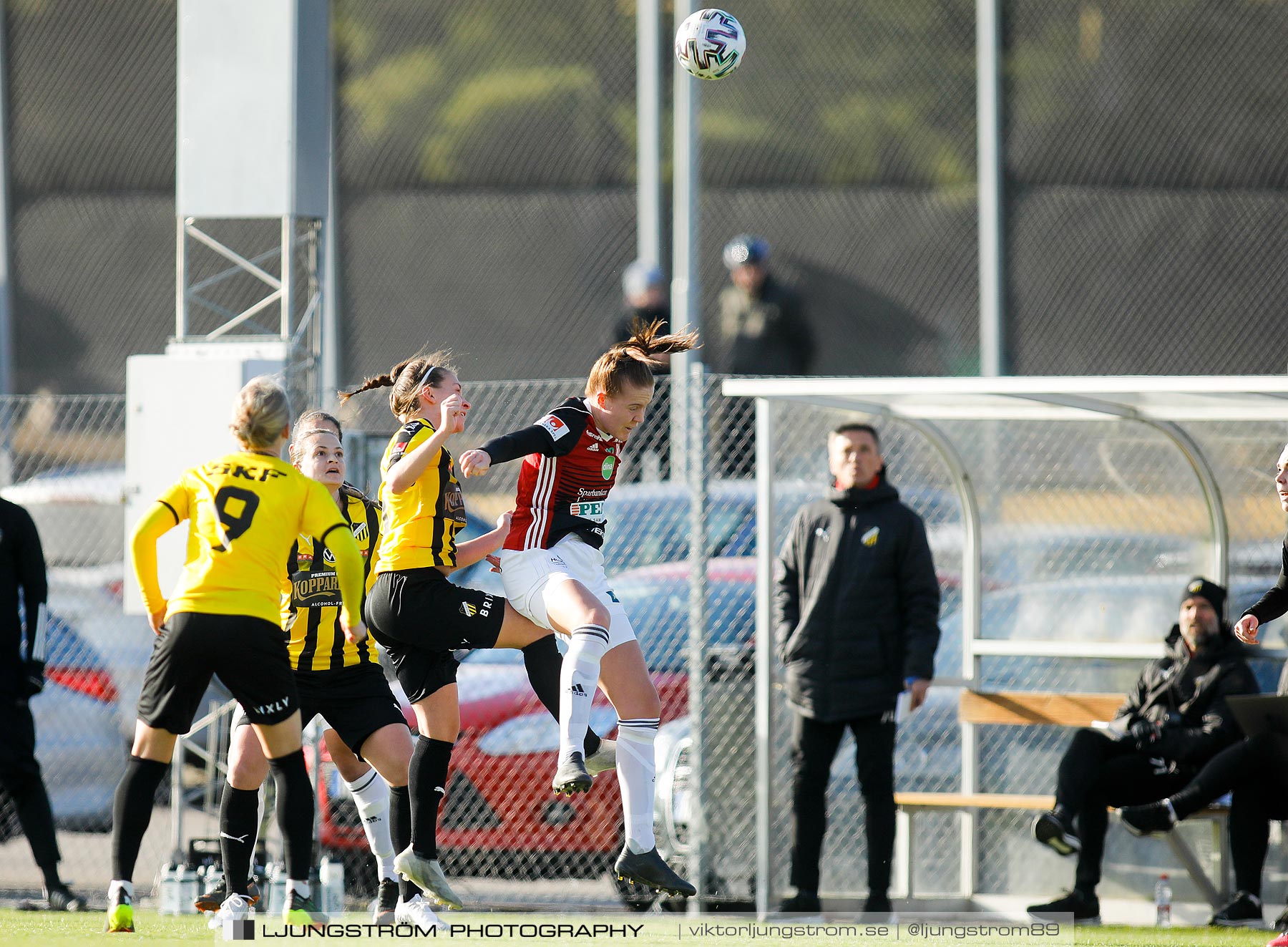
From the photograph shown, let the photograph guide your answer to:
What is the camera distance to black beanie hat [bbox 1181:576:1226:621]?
8898 millimetres

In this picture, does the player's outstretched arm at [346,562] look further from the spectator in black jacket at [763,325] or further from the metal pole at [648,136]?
the metal pole at [648,136]

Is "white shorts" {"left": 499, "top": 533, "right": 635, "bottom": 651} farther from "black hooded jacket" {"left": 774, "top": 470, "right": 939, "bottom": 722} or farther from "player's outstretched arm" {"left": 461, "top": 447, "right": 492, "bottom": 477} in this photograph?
"black hooded jacket" {"left": 774, "top": 470, "right": 939, "bottom": 722}

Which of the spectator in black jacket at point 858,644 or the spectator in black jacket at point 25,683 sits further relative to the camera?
the spectator in black jacket at point 25,683

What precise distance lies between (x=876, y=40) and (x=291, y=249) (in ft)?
23.0

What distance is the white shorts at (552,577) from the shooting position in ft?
21.7

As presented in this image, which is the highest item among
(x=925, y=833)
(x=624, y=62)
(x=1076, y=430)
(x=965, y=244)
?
(x=624, y=62)

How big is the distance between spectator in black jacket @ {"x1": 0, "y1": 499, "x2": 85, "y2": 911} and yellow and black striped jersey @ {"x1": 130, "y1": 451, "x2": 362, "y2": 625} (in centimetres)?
286

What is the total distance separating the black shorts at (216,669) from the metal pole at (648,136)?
882cm

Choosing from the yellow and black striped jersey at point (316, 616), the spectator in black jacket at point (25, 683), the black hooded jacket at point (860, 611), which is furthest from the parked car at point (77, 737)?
the black hooded jacket at point (860, 611)

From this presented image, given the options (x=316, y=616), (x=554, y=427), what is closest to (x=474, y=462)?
(x=554, y=427)

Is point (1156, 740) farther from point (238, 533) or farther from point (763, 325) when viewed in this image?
point (763, 325)

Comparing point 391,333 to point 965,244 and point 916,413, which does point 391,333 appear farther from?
point 916,413

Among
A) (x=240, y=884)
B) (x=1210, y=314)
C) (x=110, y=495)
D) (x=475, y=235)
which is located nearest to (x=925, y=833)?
(x=240, y=884)

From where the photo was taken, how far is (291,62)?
9.34 m
